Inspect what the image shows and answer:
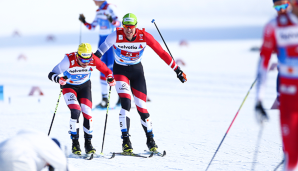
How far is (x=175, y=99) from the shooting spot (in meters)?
8.34

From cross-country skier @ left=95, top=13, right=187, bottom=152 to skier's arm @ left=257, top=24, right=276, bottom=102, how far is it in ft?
6.67

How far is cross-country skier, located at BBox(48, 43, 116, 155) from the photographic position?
4.74m

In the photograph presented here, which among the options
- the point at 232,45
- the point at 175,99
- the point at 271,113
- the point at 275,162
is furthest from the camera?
the point at 232,45

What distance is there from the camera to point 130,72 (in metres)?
4.97

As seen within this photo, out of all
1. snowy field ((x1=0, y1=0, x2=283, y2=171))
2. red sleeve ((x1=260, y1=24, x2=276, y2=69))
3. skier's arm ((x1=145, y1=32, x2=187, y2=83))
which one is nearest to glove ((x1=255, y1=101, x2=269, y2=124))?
red sleeve ((x1=260, y1=24, x2=276, y2=69))

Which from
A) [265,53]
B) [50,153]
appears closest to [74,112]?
[50,153]

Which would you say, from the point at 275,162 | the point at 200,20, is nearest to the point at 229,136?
the point at 275,162

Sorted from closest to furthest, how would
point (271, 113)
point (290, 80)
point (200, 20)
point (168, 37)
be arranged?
1. point (290, 80)
2. point (271, 113)
3. point (168, 37)
4. point (200, 20)

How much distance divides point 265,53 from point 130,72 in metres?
2.37

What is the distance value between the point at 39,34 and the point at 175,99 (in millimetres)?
15574

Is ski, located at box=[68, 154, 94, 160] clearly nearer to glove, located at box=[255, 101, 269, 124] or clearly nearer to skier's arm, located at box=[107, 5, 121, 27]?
glove, located at box=[255, 101, 269, 124]

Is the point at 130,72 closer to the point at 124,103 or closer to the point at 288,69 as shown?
the point at 124,103

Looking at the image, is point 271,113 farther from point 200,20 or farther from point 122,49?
point 200,20

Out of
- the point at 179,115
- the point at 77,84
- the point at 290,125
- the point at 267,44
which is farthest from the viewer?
the point at 179,115
